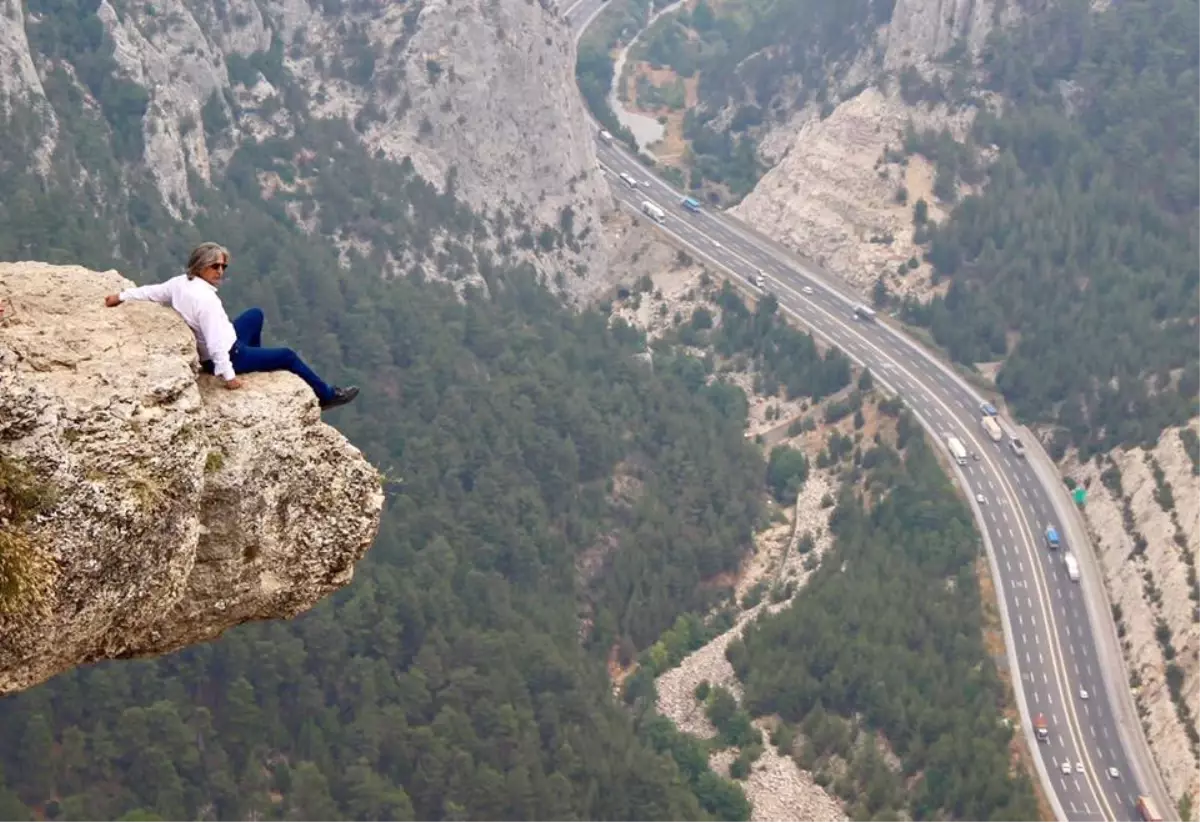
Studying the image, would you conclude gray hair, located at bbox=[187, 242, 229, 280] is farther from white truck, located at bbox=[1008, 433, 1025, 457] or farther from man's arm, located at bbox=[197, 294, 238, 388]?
white truck, located at bbox=[1008, 433, 1025, 457]

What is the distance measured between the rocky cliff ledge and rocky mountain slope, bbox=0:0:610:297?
11360cm

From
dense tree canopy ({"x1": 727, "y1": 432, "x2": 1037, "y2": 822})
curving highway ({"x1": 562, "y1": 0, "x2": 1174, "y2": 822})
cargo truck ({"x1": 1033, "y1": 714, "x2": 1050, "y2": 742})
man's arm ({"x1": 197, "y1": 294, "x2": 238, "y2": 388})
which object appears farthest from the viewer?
cargo truck ({"x1": 1033, "y1": 714, "x2": 1050, "y2": 742})

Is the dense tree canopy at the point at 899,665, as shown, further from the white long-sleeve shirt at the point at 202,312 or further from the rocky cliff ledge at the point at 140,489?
the white long-sleeve shirt at the point at 202,312

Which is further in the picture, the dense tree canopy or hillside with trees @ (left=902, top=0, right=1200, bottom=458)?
hillside with trees @ (left=902, top=0, right=1200, bottom=458)

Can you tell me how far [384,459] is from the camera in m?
138

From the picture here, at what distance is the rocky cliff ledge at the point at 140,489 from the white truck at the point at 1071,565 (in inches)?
5164

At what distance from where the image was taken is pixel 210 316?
83.0 feet

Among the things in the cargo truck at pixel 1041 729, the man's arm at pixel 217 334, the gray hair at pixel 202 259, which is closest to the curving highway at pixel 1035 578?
the cargo truck at pixel 1041 729

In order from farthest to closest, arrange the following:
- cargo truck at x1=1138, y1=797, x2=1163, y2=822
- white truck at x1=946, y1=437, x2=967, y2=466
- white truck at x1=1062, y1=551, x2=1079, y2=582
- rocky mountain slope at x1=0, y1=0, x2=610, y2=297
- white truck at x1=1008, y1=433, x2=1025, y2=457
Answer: white truck at x1=1008, y1=433, x2=1025, y2=457, white truck at x1=946, y1=437, x2=967, y2=466, white truck at x1=1062, y1=551, x2=1079, y2=582, rocky mountain slope at x1=0, y1=0, x2=610, y2=297, cargo truck at x1=1138, y1=797, x2=1163, y2=822

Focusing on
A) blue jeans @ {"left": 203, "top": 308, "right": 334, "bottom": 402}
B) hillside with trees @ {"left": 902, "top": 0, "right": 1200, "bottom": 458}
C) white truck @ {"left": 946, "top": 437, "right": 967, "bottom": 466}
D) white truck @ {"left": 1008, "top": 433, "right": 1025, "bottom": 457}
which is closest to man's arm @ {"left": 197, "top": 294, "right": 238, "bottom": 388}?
blue jeans @ {"left": 203, "top": 308, "right": 334, "bottom": 402}

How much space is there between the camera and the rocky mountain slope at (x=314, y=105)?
142 metres

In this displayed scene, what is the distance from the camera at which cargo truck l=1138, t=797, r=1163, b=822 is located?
399ft

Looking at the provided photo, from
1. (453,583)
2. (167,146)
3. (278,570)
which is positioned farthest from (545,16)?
(278,570)

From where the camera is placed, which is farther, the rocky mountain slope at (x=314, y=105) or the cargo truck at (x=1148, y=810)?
the rocky mountain slope at (x=314, y=105)
